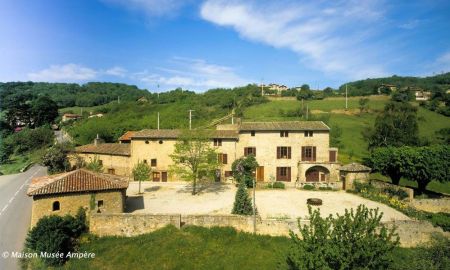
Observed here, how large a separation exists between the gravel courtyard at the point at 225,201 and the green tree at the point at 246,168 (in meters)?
1.44

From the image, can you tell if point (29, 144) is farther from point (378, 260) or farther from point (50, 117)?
point (378, 260)

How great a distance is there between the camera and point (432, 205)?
26156 mm

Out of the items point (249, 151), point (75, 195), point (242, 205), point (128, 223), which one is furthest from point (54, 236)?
point (249, 151)

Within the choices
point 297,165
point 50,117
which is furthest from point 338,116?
point 50,117

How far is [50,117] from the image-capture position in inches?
3150

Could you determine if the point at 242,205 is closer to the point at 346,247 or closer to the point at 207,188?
the point at 207,188

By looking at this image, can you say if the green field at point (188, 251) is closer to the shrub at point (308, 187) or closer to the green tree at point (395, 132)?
the shrub at point (308, 187)

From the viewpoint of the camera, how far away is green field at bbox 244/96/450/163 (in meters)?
48.8

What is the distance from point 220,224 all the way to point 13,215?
17.2 m

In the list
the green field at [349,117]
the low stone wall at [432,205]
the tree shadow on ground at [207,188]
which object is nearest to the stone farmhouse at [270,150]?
the tree shadow on ground at [207,188]

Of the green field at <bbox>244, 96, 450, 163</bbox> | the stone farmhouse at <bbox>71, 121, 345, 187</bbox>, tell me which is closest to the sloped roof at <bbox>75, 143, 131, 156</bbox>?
the stone farmhouse at <bbox>71, 121, 345, 187</bbox>

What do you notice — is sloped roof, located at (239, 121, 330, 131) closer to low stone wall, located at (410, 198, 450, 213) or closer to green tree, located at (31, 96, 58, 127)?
Answer: low stone wall, located at (410, 198, 450, 213)

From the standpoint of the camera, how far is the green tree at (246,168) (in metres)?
31.0

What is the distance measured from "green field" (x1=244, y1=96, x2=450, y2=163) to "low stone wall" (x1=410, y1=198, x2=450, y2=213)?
51.9 ft
